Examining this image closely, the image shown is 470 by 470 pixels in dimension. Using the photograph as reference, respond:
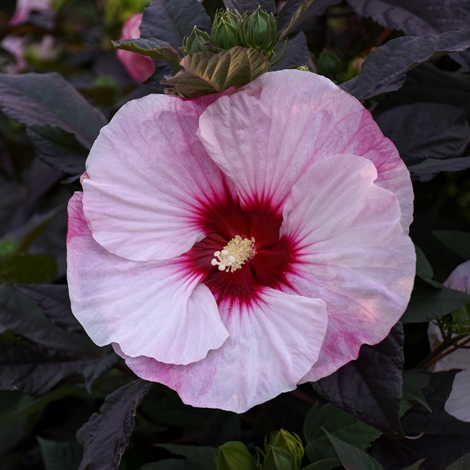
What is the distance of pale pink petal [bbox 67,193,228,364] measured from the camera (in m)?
0.61

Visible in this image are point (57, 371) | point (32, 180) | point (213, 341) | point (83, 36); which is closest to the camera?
point (213, 341)

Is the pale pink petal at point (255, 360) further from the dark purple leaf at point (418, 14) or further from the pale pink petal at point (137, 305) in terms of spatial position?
the dark purple leaf at point (418, 14)

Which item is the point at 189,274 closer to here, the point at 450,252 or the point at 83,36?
the point at 450,252

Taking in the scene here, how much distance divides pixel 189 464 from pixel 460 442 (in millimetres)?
286

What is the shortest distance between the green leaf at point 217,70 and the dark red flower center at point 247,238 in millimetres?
123

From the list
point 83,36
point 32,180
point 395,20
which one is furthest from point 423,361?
point 83,36

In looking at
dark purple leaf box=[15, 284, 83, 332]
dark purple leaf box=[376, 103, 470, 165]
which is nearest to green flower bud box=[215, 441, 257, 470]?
dark purple leaf box=[15, 284, 83, 332]

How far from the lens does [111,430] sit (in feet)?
2.16

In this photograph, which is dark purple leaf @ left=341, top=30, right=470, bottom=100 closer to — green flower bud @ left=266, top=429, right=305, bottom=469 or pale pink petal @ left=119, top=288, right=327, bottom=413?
pale pink petal @ left=119, top=288, right=327, bottom=413

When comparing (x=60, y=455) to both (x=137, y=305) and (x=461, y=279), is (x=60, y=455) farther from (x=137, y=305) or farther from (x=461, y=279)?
(x=461, y=279)

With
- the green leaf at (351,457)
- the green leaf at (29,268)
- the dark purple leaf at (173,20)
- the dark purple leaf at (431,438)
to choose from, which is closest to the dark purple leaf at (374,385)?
the green leaf at (351,457)

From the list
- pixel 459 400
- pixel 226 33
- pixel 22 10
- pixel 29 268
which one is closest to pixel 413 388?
pixel 459 400

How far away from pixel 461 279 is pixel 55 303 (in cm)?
46

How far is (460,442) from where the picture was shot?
70 cm
